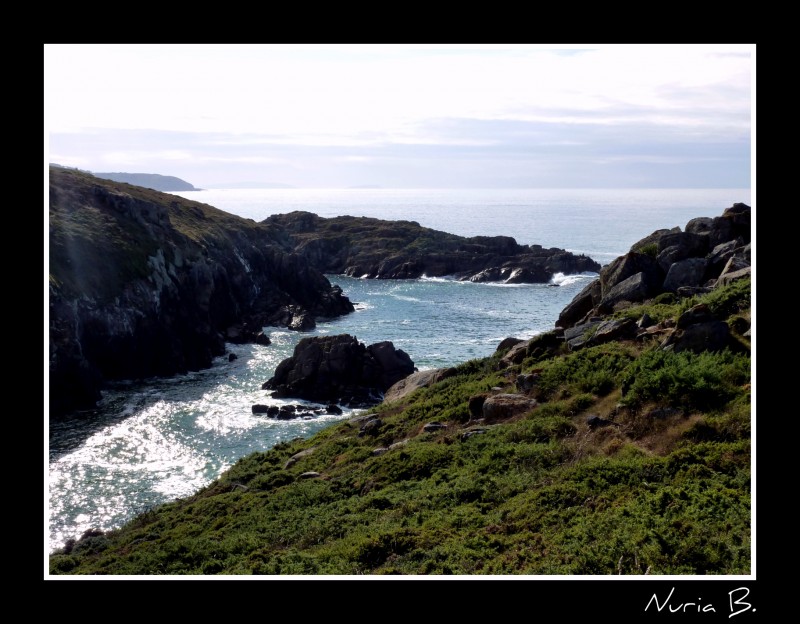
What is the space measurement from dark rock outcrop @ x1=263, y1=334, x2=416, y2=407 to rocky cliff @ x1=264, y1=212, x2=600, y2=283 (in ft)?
253

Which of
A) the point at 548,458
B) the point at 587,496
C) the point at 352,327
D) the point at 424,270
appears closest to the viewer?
the point at 587,496

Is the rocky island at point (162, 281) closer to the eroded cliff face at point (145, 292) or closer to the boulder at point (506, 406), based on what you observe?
the eroded cliff face at point (145, 292)

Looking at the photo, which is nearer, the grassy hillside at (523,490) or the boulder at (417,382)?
the grassy hillside at (523,490)

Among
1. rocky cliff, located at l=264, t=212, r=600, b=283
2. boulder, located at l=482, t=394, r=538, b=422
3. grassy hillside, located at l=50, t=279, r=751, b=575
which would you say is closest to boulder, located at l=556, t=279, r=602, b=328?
grassy hillside, located at l=50, t=279, r=751, b=575

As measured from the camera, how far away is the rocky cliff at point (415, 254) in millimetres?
136625

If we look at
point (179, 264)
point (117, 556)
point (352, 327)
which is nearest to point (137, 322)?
point (179, 264)

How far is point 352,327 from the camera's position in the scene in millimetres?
87375

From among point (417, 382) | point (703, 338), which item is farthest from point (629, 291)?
point (417, 382)

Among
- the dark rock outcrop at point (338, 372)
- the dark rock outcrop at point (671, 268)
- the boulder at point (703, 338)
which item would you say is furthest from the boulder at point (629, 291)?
the dark rock outcrop at point (338, 372)

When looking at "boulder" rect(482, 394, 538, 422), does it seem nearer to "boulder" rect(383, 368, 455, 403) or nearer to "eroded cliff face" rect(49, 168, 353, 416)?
"boulder" rect(383, 368, 455, 403)

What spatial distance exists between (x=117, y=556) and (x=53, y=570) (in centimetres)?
254

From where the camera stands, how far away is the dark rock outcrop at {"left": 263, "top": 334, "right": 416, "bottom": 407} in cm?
5500

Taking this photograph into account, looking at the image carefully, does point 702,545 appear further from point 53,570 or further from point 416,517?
point 53,570

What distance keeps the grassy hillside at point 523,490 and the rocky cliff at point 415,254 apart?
4361 inches
